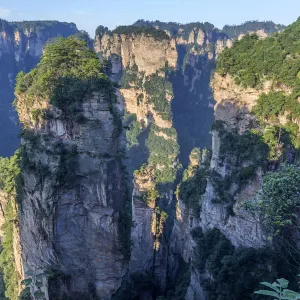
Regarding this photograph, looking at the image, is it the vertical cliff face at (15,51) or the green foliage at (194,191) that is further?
the vertical cliff face at (15,51)

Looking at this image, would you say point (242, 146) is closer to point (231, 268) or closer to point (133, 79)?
point (231, 268)

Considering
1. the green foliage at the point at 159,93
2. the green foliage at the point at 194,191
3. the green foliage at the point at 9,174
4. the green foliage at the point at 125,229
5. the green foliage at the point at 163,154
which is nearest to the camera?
the green foliage at the point at 125,229

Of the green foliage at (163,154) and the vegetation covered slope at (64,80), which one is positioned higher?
the vegetation covered slope at (64,80)

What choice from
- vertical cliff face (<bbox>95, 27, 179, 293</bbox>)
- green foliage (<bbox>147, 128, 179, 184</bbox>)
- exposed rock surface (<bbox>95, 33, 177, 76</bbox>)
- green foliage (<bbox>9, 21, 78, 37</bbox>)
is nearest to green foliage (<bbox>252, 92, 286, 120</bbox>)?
vertical cliff face (<bbox>95, 27, 179, 293</bbox>)

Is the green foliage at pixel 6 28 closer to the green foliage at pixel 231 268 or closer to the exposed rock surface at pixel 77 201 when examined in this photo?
the exposed rock surface at pixel 77 201

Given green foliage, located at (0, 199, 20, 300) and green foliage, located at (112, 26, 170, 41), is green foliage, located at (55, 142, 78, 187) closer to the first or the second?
green foliage, located at (0, 199, 20, 300)

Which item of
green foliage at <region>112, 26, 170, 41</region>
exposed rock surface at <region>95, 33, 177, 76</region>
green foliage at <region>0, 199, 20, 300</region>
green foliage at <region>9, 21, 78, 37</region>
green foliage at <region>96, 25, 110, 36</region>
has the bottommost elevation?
green foliage at <region>0, 199, 20, 300</region>

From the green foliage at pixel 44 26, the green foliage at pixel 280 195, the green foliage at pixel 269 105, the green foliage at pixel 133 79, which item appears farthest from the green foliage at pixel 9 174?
the green foliage at pixel 44 26
